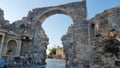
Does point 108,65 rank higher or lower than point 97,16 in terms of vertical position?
lower

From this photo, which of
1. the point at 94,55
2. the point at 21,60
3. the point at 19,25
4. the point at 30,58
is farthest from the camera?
the point at 19,25

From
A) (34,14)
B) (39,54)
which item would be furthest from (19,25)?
(39,54)

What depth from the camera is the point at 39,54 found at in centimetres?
1877

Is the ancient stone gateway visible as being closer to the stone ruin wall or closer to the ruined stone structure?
the ruined stone structure

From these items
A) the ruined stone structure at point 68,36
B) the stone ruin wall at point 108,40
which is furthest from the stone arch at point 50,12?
the stone ruin wall at point 108,40

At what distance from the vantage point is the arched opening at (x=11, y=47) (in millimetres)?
18156

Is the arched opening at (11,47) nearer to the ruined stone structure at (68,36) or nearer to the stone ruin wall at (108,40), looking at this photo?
the ruined stone structure at (68,36)

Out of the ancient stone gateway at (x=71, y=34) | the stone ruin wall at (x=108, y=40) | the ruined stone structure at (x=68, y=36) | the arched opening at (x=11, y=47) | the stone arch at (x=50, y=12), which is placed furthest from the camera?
the stone arch at (x=50, y=12)

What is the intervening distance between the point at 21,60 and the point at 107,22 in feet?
34.9

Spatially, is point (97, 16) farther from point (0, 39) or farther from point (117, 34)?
point (0, 39)

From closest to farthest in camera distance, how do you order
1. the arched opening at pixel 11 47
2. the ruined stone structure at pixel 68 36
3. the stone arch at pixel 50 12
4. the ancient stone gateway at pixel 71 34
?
the ruined stone structure at pixel 68 36 < the ancient stone gateway at pixel 71 34 < the arched opening at pixel 11 47 < the stone arch at pixel 50 12

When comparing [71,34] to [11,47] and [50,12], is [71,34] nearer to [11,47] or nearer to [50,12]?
[50,12]

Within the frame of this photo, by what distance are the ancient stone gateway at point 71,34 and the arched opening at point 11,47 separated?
2.48 m

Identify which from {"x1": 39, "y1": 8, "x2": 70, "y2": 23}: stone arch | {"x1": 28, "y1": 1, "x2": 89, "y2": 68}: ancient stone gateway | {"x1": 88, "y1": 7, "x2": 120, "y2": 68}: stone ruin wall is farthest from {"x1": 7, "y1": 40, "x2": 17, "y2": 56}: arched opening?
{"x1": 88, "y1": 7, "x2": 120, "y2": 68}: stone ruin wall
